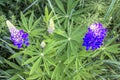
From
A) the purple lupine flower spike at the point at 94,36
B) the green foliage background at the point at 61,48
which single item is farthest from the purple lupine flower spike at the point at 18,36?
the purple lupine flower spike at the point at 94,36

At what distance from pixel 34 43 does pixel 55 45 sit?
0.64ft

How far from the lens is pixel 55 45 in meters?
1.65

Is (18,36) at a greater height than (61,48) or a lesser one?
greater

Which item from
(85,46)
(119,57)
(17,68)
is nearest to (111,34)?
(119,57)

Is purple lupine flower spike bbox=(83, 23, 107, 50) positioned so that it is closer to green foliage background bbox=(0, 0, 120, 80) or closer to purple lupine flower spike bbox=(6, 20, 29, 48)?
green foliage background bbox=(0, 0, 120, 80)

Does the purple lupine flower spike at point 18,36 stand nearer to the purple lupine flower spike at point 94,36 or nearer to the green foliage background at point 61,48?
the green foliage background at point 61,48

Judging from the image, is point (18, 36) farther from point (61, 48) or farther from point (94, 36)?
point (94, 36)

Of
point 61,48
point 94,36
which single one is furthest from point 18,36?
point 94,36

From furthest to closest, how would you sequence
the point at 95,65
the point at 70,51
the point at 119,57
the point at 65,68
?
the point at 119,57 → the point at 95,65 → the point at 65,68 → the point at 70,51

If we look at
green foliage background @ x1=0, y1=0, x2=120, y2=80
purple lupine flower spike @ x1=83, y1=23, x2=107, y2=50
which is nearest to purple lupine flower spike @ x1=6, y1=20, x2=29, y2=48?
green foliage background @ x1=0, y1=0, x2=120, y2=80

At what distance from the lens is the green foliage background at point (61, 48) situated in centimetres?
164

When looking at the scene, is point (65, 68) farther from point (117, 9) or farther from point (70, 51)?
point (117, 9)

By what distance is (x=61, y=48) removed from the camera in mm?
1603

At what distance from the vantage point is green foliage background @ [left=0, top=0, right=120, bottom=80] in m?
1.64
